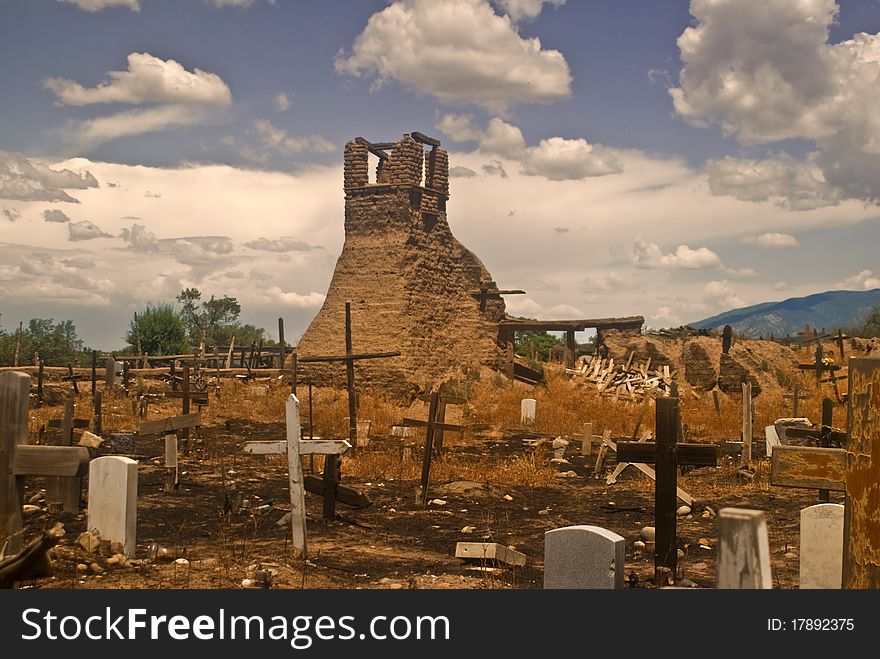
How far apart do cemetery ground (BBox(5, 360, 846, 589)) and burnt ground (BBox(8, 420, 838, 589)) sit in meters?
0.03

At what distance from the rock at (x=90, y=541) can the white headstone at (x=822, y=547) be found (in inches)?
261

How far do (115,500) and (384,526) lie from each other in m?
4.02

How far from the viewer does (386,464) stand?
16.9m

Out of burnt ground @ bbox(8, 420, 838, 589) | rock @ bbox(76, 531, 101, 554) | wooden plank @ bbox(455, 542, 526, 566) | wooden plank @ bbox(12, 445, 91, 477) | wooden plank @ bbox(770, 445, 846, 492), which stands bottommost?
burnt ground @ bbox(8, 420, 838, 589)

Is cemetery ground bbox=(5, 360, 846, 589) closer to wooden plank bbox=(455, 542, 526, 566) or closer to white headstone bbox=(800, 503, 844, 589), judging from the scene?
wooden plank bbox=(455, 542, 526, 566)

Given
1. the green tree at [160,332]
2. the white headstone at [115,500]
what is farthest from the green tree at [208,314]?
the white headstone at [115,500]

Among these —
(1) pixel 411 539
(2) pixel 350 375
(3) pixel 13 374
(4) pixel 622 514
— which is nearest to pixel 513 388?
(2) pixel 350 375

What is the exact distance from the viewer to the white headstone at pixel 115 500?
8703 millimetres

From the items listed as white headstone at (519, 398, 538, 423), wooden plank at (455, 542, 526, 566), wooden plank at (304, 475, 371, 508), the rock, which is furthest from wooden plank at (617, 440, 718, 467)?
white headstone at (519, 398, 538, 423)

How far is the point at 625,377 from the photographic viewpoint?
119ft

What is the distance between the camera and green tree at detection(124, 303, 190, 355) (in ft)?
185

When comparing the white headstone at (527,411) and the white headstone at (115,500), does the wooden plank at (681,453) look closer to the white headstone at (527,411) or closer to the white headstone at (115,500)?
the white headstone at (115,500)

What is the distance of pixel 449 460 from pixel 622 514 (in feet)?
16.4

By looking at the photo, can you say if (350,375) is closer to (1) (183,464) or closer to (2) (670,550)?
(1) (183,464)
